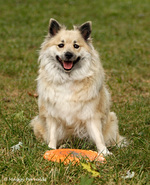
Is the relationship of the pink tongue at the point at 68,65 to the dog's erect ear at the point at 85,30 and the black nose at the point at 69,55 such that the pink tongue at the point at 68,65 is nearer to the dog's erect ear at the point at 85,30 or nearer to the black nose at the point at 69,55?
the black nose at the point at 69,55

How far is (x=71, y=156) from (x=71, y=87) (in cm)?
95

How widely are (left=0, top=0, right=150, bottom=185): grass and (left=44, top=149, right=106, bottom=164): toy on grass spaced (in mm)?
81

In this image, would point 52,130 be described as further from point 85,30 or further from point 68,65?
point 85,30

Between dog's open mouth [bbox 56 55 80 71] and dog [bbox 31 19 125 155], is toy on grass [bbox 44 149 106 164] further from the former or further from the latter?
dog's open mouth [bbox 56 55 80 71]

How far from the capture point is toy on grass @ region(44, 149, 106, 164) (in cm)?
330

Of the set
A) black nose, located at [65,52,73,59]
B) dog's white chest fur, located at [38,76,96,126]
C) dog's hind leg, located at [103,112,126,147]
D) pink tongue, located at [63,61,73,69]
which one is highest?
black nose, located at [65,52,73,59]

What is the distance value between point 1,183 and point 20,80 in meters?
3.65

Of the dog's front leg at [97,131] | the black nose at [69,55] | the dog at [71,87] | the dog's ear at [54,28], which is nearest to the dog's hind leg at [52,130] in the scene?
the dog at [71,87]

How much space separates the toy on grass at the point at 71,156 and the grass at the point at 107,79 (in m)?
0.08

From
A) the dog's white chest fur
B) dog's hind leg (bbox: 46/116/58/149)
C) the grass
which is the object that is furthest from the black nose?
the grass

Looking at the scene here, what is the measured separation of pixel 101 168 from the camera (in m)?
3.24

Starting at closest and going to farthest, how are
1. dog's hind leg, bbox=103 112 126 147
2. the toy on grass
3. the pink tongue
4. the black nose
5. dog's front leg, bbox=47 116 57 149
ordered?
1. the toy on grass
2. the black nose
3. the pink tongue
4. dog's front leg, bbox=47 116 57 149
5. dog's hind leg, bbox=103 112 126 147

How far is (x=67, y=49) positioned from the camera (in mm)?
3891

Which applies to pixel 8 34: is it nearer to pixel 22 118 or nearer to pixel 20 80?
pixel 20 80
